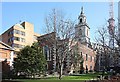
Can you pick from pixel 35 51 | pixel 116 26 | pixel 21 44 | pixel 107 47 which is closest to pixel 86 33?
pixel 21 44

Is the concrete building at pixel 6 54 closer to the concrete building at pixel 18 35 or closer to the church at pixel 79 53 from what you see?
the church at pixel 79 53

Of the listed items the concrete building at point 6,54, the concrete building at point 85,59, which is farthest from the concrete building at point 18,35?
the concrete building at point 6,54

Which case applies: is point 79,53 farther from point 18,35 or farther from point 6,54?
point 6,54

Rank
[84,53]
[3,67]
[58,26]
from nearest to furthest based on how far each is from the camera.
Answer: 1. [3,67]
2. [58,26]
3. [84,53]

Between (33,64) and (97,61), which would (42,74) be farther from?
(97,61)

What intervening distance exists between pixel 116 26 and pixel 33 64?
1369 cm

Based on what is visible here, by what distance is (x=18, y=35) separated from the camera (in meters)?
63.4

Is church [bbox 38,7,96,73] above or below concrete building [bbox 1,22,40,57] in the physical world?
below

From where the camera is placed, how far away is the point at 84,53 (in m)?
60.5

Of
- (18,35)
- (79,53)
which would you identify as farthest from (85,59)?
(18,35)

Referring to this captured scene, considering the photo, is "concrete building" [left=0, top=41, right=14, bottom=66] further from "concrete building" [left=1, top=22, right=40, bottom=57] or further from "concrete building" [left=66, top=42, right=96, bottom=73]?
"concrete building" [left=1, top=22, right=40, bottom=57]

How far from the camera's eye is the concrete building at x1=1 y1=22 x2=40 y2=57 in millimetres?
61688

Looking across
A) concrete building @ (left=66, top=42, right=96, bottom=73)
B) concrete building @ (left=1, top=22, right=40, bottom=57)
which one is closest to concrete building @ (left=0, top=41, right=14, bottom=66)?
concrete building @ (left=66, top=42, right=96, bottom=73)

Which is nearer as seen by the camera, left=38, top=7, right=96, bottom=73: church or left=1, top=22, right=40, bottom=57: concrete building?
left=38, top=7, right=96, bottom=73: church
